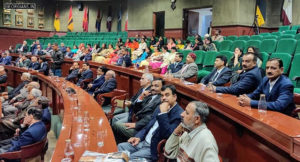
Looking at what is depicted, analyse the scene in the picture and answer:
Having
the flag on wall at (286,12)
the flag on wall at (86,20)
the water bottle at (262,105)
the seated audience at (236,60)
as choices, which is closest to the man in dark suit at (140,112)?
the water bottle at (262,105)

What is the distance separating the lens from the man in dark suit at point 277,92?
185 cm

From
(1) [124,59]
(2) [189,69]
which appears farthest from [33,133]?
(1) [124,59]

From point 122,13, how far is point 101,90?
11179 mm

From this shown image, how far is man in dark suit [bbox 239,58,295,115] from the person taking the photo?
6.07 ft

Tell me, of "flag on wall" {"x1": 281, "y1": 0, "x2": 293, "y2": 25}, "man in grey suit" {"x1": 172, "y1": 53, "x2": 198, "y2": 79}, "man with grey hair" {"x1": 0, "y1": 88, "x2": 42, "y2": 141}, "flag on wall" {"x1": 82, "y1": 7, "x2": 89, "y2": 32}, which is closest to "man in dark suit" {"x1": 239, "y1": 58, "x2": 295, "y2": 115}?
"man in grey suit" {"x1": 172, "y1": 53, "x2": 198, "y2": 79}

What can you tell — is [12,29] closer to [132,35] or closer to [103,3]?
[103,3]

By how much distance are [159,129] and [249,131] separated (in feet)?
2.20

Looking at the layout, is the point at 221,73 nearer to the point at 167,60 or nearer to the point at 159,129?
the point at 159,129

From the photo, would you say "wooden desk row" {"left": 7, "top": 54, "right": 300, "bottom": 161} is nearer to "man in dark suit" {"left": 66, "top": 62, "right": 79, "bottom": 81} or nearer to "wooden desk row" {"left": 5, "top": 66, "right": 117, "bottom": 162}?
"wooden desk row" {"left": 5, "top": 66, "right": 117, "bottom": 162}

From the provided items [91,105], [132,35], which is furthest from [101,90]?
[132,35]

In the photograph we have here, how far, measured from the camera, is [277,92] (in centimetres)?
198

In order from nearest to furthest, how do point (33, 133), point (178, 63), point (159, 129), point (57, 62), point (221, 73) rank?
1. point (159, 129)
2. point (33, 133)
3. point (221, 73)
4. point (178, 63)
5. point (57, 62)

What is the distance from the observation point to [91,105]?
2871 mm

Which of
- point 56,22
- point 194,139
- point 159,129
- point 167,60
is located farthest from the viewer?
point 56,22
